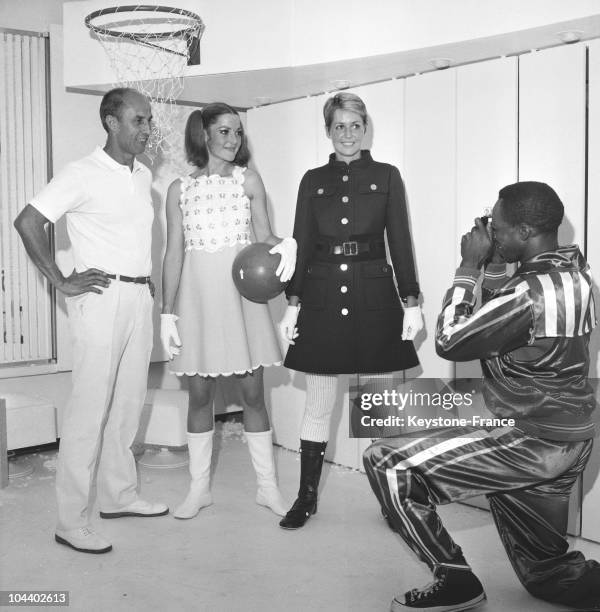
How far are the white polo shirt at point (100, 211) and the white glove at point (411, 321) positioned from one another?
103cm

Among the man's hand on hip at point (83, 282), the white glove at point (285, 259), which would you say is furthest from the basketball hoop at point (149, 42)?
the man's hand on hip at point (83, 282)

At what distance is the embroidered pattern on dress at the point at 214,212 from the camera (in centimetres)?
302

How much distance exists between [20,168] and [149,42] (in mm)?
996

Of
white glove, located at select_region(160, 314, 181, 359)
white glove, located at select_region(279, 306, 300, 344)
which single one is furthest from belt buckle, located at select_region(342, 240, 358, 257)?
white glove, located at select_region(160, 314, 181, 359)

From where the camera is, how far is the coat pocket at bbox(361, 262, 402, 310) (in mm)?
2965

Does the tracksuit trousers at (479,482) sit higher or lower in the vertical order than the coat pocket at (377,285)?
lower

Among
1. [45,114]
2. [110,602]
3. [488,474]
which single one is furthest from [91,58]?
[488,474]

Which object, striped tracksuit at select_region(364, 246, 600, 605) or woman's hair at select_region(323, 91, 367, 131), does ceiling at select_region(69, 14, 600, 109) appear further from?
striped tracksuit at select_region(364, 246, 600, 605)

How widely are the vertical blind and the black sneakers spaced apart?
2.69 m

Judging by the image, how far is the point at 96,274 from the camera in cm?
277

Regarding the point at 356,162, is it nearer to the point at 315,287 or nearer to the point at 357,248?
the point at 357,248

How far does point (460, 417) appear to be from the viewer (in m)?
3.35

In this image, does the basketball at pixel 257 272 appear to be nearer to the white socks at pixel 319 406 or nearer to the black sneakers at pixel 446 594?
the white socks at pixel 319 406

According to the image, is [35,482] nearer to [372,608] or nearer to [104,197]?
[104,197]
